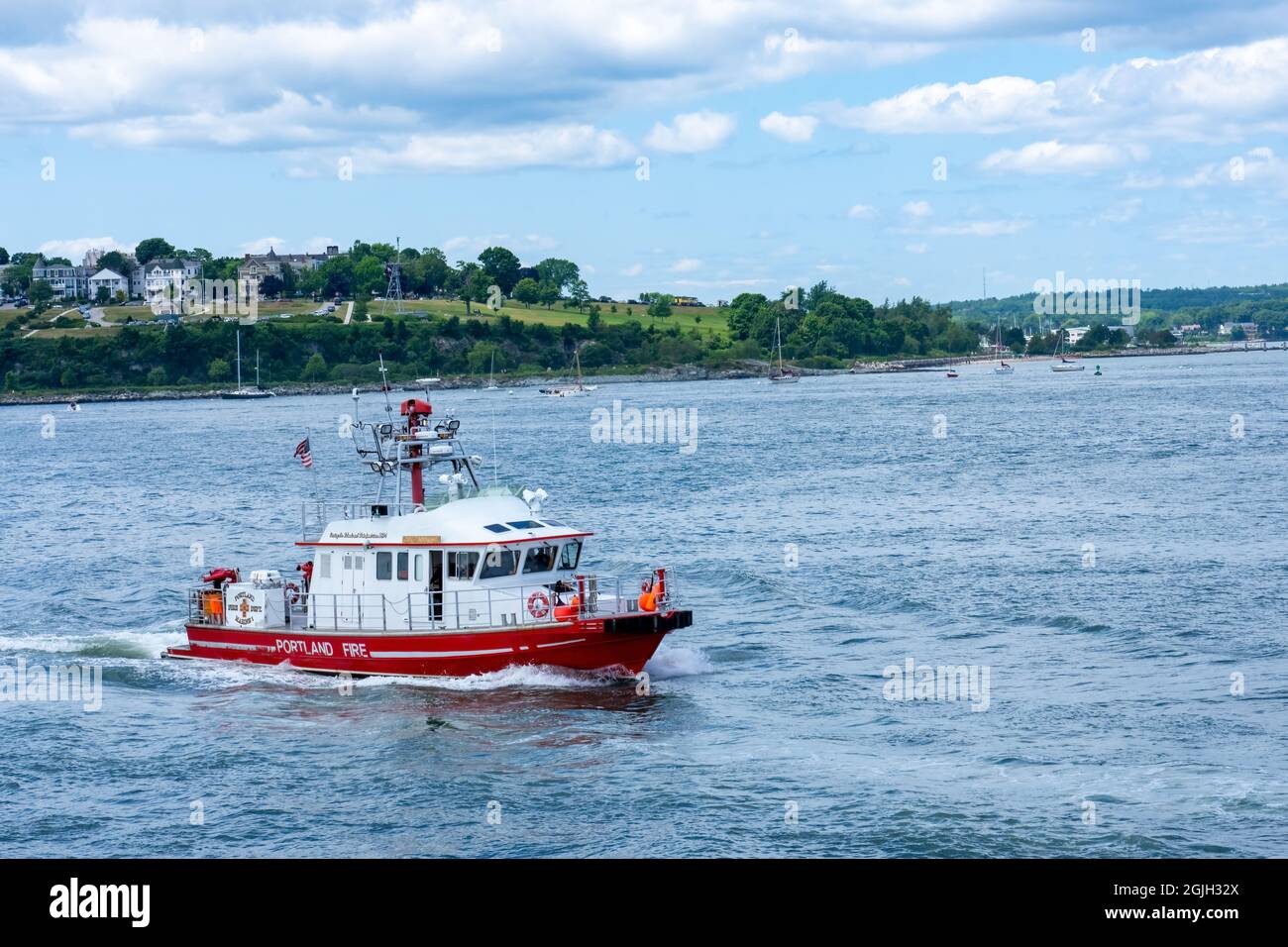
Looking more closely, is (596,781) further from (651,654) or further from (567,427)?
(567,427)

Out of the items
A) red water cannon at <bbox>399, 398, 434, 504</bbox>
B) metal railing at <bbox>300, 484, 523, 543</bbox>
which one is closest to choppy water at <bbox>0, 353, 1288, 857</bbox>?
metal railing at <bbox>300, 484, 523, 543</bbox>

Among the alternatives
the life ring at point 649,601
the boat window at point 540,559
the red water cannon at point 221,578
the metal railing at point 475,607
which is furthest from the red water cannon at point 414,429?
the life ring at point 649,601

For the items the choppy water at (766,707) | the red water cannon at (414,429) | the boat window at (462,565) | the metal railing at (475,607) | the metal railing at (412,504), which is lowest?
the choppy water at (766,707)

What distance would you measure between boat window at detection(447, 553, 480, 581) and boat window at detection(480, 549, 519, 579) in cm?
24

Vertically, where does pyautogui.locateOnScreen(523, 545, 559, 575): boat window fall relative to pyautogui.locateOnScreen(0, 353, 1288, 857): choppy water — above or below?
above

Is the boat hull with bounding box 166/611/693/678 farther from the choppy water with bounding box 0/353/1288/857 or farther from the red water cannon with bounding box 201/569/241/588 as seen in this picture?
the red water cannon with bounding box 201/569/241/588

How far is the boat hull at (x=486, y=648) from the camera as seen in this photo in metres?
33.5

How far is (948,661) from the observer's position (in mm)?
36281

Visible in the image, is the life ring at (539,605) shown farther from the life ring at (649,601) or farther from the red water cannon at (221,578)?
the red water cannon at (221,578)

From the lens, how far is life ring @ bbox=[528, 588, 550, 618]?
113ft

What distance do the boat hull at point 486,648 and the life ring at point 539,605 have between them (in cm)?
64

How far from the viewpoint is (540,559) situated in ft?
116

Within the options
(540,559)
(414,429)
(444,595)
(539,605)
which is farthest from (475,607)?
(414,429)

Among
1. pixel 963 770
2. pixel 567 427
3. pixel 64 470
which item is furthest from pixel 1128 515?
pixel 567 427
